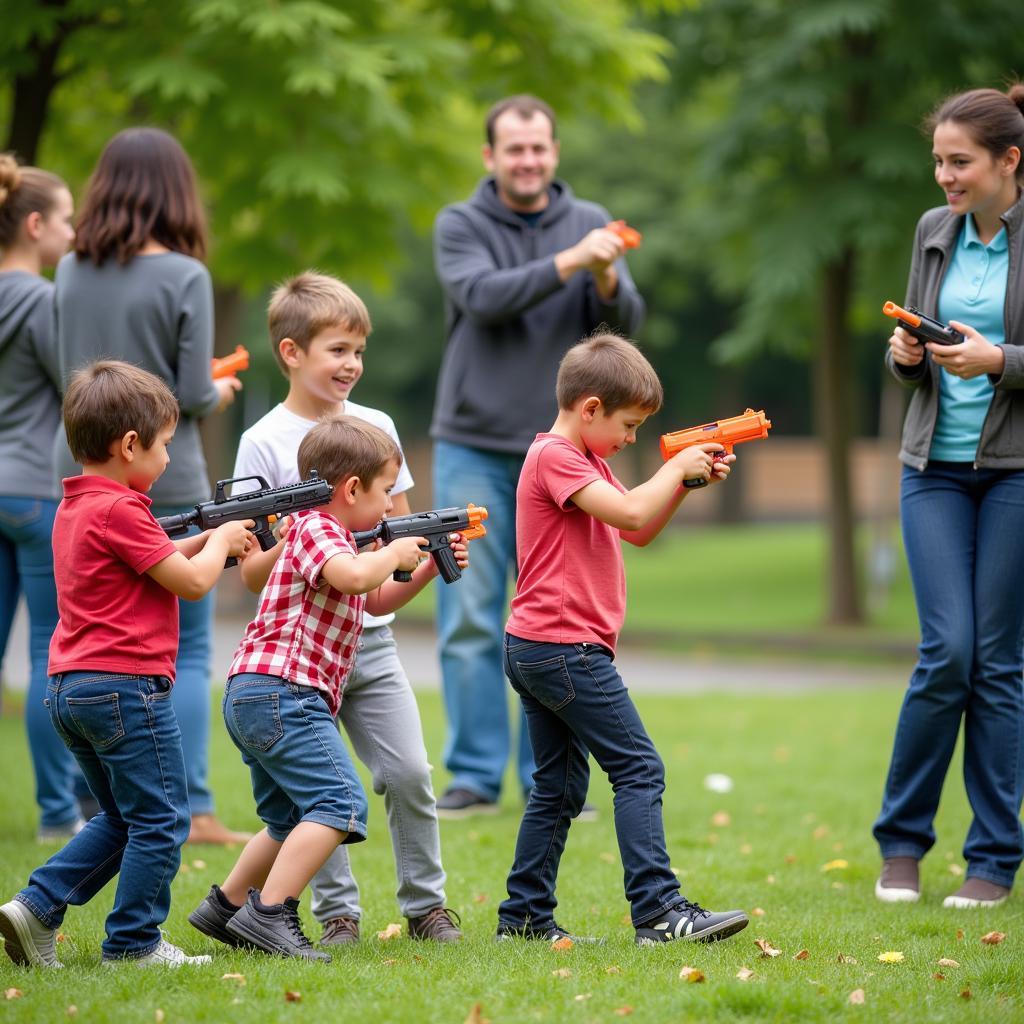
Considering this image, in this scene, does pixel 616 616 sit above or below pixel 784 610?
above

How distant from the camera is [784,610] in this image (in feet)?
73.6

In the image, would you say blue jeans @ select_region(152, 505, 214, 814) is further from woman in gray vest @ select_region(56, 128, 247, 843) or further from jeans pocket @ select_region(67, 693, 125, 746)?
jeans pocket @ select_region(67, 693, 125, 746)

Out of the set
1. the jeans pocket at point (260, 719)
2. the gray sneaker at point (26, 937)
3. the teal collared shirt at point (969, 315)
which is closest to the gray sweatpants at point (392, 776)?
the jeans pocket at point (260, 719)

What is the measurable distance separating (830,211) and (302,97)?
713 cm

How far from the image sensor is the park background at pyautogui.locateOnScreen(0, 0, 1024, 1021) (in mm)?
4758

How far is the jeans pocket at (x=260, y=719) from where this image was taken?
4242mm

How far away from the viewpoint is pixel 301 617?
14.2 ft

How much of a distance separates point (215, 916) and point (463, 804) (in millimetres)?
2697

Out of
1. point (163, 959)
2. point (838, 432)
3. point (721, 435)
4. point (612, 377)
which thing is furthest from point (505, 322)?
point (838, 432)

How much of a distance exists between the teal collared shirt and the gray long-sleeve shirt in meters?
2.69

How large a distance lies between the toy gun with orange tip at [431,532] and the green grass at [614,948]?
109cm

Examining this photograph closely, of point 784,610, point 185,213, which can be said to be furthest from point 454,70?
point 784,610

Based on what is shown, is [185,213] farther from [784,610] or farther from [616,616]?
[784,610]

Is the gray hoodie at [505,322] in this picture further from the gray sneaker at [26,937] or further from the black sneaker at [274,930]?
the gray sneaker at [26,937]
